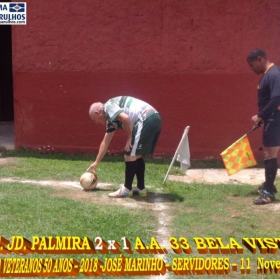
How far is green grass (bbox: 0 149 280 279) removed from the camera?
18.9 feet

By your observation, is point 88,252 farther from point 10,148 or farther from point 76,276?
point 10,148

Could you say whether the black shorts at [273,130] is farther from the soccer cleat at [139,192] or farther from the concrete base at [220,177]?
the soccer cleat at [139,192]

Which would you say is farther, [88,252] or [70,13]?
[70,13]

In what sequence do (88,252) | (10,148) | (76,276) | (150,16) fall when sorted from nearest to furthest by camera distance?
(76,276), (88,252), (150,16), (10,148)

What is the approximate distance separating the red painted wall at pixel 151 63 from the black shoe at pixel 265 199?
8.73 feet

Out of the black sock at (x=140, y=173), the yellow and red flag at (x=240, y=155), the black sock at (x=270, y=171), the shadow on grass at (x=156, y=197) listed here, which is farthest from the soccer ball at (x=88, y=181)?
the black sock at (x=270, y=171)

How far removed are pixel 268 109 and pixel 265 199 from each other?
1.08m

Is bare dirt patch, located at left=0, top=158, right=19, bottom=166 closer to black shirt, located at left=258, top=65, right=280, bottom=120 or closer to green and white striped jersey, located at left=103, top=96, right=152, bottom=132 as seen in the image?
green and white striped jersey, located at left=103, top=96, right=152, bottom=132

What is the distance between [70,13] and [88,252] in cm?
547

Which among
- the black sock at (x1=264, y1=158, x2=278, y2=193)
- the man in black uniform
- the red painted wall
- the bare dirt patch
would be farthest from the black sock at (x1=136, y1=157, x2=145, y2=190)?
the bare dirt patch

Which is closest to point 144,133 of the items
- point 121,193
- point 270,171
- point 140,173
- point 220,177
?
point 140,173

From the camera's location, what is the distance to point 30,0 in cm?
976

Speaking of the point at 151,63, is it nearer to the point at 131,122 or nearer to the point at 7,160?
the point at 7,160

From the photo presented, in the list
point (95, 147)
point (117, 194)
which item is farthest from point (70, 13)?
point (117, 194)
